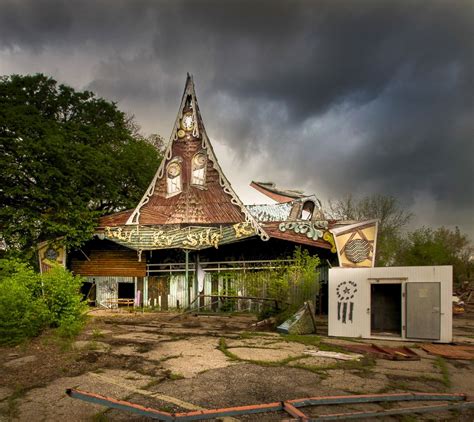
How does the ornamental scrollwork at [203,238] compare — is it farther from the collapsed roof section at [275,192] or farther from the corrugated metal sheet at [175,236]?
the collapsed roof section at [275,192]

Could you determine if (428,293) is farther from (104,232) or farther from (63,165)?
(63,165)

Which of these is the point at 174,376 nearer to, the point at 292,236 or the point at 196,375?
the point at 196,375

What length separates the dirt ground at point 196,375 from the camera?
550 centimetres

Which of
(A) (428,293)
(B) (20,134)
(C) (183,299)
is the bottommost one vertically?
(C) (183,299)

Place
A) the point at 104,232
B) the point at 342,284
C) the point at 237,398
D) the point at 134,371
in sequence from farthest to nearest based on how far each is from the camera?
the point at 104,232
the point at 342,284
the point at 134,371
the point at 237,398

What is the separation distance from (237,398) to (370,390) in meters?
2.33

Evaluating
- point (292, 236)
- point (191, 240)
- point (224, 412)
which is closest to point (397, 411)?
point (224, 412)

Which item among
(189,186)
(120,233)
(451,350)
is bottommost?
(451,350)

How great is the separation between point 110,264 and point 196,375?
17.4 m

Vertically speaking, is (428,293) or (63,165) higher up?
(63,165)

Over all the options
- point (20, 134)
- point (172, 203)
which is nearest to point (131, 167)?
point (172, 203)

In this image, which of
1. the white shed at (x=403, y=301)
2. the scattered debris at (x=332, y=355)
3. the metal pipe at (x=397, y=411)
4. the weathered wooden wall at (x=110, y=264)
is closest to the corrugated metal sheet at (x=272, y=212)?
the weathered wooden wall at (x=110, y=264)

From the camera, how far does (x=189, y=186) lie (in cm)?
2317

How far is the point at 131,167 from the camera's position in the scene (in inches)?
1082
